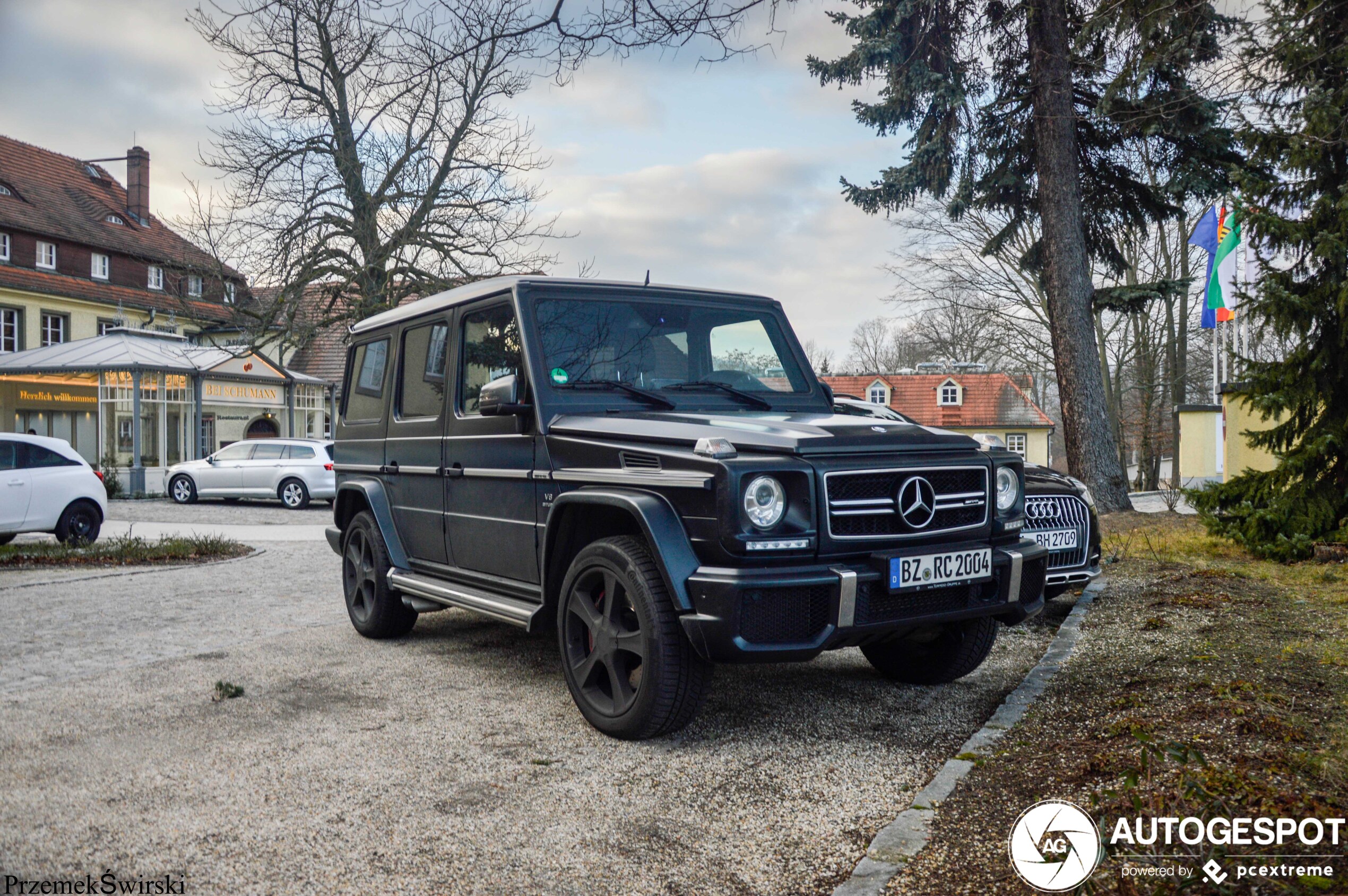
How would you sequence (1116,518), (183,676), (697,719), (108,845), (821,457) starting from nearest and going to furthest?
(108,845), (821,457), (697,719), (183,676), (1116,518)

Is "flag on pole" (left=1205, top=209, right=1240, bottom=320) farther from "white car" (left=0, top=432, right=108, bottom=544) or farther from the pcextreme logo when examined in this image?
"white car" (left=0, top=432, right=108, bottom=544)

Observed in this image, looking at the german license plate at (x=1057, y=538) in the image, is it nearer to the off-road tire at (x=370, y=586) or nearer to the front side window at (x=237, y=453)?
the off-road tire at (x=370, y=586)

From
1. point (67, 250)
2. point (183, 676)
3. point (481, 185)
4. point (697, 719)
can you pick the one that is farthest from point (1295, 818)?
point (67, 250)

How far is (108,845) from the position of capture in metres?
3.30

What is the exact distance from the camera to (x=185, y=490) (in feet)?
78.3

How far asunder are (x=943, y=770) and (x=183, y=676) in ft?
14.2

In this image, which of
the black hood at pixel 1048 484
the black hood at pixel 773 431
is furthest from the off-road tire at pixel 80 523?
the black hood at pixel 1048 484

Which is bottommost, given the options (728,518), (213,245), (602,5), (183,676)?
(183,676)

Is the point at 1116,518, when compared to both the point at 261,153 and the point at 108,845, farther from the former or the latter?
the point at 261,153

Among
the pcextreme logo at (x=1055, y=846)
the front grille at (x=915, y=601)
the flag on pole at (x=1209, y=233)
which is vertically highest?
the flag on pole at (x=1209, y=233)

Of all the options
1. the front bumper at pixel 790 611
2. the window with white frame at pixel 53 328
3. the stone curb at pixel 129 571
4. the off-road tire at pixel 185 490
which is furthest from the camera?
the window with white frame at pixel 53 328

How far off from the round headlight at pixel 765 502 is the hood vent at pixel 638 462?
0.44m

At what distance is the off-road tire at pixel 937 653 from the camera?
16.9 ft

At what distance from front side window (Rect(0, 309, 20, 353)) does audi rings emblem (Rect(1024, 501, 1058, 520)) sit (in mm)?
39792
